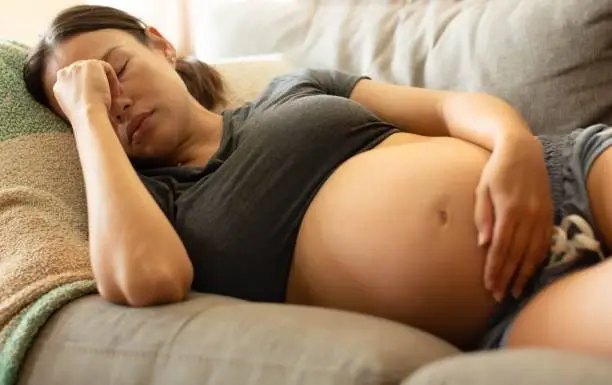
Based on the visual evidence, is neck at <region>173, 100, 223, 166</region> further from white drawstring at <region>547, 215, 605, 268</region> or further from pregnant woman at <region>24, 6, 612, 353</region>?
white drawstring at <region>547, 215, 605, 268</region>

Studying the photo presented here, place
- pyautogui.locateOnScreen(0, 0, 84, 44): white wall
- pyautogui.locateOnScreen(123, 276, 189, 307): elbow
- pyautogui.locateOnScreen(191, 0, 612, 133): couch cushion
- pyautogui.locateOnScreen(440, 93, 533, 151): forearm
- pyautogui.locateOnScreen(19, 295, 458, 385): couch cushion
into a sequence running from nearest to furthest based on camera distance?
pyautogui.locateOnScreen(19, 295, 458, 385): couch cushion < pyautogui.locateOnScreen(123, 276, 189, 307): elbow < pyautogui.locateOnScreen(440, 93, 533, 151): forearm < pyautogui.locateOnScreen(191, 0, 612, 133): couch cushion < pyautogui.locateOnScreen(0, 0, 84, 44): white wall

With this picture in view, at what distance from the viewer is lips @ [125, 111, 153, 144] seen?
116 centimetres

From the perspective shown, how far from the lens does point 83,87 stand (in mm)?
1064

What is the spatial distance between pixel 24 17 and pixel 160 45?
86 centimetres

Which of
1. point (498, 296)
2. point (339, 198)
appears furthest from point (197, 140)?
point (498, 296)

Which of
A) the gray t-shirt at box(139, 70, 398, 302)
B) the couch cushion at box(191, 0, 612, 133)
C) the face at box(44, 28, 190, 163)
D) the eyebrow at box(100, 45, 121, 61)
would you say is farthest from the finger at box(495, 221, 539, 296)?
the eyebrow at box(100, 45, 121, 61)

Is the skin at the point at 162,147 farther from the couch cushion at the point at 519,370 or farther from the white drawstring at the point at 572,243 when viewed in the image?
the couch cushion at the point at 519,370

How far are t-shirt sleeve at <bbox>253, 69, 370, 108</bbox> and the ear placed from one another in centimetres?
19

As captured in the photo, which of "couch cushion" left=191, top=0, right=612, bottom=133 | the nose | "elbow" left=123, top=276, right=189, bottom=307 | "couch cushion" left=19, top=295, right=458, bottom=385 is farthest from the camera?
"couch cushion" left=191, top=0, right=612, bottom=133

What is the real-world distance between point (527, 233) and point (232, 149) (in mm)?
436

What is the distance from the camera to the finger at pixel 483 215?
0.92 meters

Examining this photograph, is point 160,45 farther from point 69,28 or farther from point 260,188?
point 260,188

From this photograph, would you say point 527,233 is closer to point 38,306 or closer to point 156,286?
point 156,286

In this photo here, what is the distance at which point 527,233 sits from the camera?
924 mm
